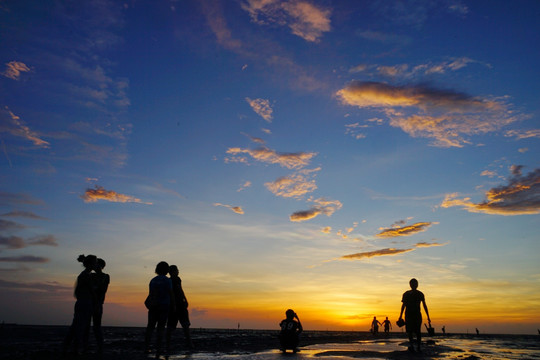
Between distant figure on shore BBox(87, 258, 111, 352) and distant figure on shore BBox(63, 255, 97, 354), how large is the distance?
0.57ft

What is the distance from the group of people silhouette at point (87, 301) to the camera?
8.17 metres

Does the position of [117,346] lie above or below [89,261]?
below

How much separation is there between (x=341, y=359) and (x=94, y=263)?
23.0ft

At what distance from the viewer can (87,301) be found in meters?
8.38

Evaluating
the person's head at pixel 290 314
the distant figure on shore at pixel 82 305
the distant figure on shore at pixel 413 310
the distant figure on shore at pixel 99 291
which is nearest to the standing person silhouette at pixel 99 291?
the distant figure on shore at pixel 99 291

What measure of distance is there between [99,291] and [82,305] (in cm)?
73

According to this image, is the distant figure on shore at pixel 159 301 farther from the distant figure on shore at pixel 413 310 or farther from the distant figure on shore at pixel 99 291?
the distant figure on shore at pixel 413 310

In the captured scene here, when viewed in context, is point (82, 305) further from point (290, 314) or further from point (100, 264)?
point (290, 314)

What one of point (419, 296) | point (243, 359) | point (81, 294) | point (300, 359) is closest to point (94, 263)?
point (81, 294)

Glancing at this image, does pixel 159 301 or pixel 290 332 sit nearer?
pixel 159 301

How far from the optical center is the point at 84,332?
8.80m

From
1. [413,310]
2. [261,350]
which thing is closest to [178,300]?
[261,350]

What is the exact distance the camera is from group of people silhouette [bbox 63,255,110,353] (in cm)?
817

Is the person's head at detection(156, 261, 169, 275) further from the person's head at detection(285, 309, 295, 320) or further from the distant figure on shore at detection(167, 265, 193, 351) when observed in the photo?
the person's head at detection(285, 309, 295, 320)
